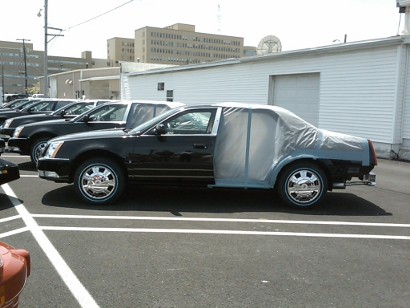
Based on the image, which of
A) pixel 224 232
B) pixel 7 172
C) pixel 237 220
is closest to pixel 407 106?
pixel 237 220

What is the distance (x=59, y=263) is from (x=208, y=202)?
334 centimetres

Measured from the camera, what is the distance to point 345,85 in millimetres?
16203

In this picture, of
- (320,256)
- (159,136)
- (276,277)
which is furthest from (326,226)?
(159,136)

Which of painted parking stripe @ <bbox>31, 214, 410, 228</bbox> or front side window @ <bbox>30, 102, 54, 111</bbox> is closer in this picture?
painted parking stripe @ <bbox>31, 214, 410, 228</bbox>

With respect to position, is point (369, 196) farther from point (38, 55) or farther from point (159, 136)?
point (38, 55)

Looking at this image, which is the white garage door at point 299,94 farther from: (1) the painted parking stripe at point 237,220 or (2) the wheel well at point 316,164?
(1) the painted parking stripe at point 237,220

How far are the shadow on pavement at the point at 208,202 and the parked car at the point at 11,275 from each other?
451 cm

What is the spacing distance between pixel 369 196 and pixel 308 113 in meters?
10.4

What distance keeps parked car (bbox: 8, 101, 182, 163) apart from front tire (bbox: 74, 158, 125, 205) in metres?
3.65

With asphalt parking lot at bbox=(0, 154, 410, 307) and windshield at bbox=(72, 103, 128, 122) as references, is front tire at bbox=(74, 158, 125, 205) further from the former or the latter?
windshield at bbox=(72, 103, 128, 122)

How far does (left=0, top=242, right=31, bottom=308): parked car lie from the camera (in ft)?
5.70

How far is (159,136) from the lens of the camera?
6.79 meters

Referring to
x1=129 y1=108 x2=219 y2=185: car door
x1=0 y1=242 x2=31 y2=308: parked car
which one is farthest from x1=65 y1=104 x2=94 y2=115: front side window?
x1=0 y1=242 x2=31 y2=308: parked car

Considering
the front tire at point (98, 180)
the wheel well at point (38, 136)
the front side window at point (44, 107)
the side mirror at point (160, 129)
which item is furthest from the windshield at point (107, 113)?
the front side window at point (44, 107)
